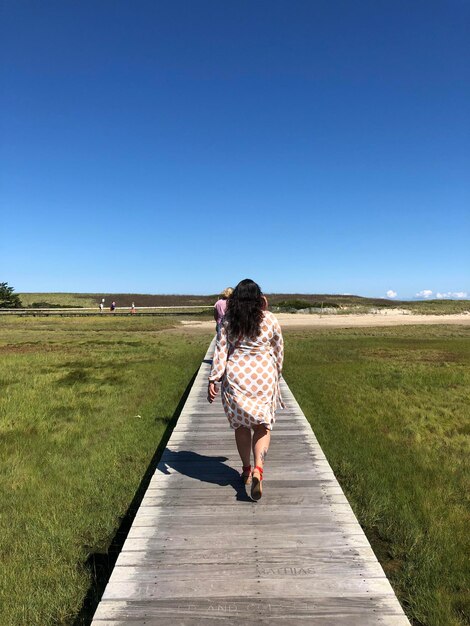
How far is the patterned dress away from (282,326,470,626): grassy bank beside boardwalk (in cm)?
170

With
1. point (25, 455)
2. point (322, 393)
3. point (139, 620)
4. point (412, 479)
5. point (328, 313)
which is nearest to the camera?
point (139, 620)

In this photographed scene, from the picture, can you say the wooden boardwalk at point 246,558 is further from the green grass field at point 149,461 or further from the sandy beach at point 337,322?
the sandy beach at point 337,322

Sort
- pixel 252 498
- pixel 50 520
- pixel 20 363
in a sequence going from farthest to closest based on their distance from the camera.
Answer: pixel 20 363 < pixel 50 520 < pixel 252 498

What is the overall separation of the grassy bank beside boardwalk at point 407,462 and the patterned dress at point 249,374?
1701 millimetres

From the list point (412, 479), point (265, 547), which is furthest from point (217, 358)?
point (412, 479)

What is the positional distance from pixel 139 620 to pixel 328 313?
64499 millimetres

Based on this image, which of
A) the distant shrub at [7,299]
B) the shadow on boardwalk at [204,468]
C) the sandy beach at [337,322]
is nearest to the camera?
the shadow on boardwalk at [204,468]

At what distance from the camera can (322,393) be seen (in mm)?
11148

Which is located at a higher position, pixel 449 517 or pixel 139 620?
pixel 139 620

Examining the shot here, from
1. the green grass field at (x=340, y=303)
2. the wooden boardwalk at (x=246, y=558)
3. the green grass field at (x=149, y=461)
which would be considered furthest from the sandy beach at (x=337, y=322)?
the wooden boardwalk at (x=246, y=558)

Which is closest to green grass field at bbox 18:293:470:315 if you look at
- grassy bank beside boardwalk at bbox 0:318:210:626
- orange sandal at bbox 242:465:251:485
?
grassy bank beside boardwalk at bbox 0:318:210:626

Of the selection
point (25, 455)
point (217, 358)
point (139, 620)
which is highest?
point (217, 358)

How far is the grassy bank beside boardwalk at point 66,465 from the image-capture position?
3.56 metres

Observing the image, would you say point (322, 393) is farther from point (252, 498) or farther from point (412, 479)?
point (252, 498)
